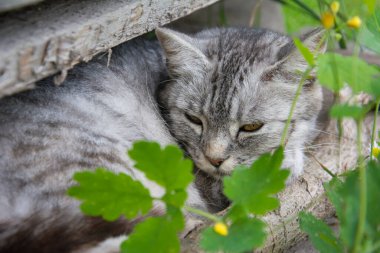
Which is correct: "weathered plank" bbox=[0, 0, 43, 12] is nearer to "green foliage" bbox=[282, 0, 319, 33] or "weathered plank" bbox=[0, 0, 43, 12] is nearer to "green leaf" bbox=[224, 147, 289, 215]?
"green leaf" bbox=[224, 147, 289, 215]

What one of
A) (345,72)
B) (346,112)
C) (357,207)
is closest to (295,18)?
(345,72)

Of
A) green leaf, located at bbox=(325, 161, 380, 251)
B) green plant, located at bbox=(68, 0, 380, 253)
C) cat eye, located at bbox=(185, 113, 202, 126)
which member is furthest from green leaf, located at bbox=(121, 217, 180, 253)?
cat eye, located at bbox=(185, 113, 202, 126)

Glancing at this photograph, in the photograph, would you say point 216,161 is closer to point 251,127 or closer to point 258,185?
point 251,127

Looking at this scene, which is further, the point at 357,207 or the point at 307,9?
the point at 307,9

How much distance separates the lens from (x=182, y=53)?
2.10 metres

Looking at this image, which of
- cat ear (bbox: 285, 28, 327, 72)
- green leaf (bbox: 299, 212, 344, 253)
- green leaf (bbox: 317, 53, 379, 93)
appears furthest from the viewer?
cat ear (bbox: 285, 28, 327, 72)

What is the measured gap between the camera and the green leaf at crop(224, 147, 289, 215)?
1.30 meters

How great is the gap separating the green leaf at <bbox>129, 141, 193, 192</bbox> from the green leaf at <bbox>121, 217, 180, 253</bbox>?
10 cm

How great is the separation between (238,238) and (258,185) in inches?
5.9

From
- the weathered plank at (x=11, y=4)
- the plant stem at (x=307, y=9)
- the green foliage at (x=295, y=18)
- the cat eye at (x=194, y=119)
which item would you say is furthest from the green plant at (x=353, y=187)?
the green foliage at (x=295, y=18)

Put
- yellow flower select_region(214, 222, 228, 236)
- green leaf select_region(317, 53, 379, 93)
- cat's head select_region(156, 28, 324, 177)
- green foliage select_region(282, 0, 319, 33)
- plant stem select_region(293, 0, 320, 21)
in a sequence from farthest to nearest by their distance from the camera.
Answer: green foliage select_region(282, 0, 319, 33), plant stem select_region(293, 0, 320, 21), cat's head select_region(156, 28, 324, 177), green leaf select_region(317, 53, 379, 93), yellow flower select_region(214, 222, 228, 236)

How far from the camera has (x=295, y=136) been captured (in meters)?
2.13

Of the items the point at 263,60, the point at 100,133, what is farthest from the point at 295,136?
the point at 100,133

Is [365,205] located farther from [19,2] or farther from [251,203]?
[19,2]
